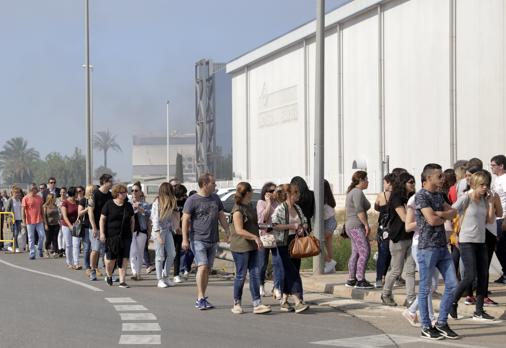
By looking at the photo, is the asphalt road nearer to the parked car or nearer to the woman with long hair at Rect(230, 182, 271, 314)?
the woman with long hair at Rect(230, 182, 271, 314)

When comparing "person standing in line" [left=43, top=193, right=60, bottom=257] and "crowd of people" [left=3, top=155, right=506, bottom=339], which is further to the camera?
"person standing in line" [left=43, top=193, right=60, bottom=257]

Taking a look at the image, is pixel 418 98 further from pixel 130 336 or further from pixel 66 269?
pixel 130 336

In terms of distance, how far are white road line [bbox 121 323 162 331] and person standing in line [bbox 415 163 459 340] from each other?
9.76 ft

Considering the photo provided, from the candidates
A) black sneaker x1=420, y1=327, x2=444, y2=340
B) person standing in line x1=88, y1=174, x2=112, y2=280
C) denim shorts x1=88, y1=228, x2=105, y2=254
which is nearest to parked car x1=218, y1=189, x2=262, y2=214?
denim shorts x1=88, y1=228, x2=105, y2=254

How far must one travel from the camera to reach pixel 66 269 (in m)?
19.8

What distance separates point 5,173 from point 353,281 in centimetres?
15463

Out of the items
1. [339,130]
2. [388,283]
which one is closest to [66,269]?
[388,283]

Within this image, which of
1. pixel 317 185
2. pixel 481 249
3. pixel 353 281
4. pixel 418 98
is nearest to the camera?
pixel 481 249

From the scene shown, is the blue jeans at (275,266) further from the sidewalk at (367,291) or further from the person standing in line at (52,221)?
the person standing in line at (52,221)

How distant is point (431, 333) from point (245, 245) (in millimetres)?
3034

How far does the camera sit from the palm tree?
162500 mm

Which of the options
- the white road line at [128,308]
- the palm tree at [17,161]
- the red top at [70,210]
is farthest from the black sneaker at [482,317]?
the palm tree at [17,161]

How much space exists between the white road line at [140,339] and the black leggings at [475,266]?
138 inches

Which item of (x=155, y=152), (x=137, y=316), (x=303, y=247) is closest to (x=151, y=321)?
(x=137, y=316)
